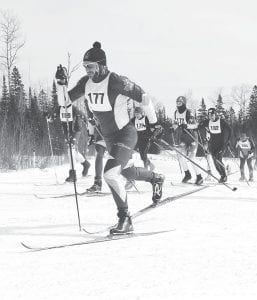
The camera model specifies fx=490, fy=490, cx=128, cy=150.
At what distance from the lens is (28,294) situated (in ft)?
9.68

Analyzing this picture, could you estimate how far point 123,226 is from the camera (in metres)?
4.86

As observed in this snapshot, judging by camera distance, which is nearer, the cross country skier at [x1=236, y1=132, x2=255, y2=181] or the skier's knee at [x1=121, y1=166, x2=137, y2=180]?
the skier's knee at [x1=121, y1=166, x2=137, y2=180]

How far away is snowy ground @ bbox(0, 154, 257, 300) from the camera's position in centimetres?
303

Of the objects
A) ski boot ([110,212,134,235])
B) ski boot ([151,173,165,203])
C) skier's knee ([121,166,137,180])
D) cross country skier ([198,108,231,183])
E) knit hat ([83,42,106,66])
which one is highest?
knit hat ([83,42,106,66])

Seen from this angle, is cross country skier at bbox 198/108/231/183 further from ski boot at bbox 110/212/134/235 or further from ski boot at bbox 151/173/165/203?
ski boot at bbox 110/212/134/235

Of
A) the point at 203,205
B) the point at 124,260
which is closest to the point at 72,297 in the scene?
the point at 124,260

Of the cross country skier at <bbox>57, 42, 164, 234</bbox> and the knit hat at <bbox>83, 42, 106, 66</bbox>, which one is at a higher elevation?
the knit hat at <bbox>83, 42, 106, 66</bbox>

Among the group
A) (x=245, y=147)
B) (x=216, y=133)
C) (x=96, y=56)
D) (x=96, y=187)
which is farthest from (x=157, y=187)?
(x=245, y=147)

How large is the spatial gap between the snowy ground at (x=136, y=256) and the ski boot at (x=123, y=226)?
235 millimetres

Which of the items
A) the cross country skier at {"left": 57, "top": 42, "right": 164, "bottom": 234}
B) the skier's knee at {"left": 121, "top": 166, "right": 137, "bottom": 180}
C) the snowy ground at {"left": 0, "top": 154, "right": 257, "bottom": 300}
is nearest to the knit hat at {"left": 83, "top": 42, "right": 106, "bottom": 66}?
the cross country skier at {"left": 57, "top": 42, "right": 164, "bottom": 234}

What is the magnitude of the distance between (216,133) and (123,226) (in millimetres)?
8097

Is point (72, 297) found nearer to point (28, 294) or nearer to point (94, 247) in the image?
point (28, 294)

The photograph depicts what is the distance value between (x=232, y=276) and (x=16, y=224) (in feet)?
9.76

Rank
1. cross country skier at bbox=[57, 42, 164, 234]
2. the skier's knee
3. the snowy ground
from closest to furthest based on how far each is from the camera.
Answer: the snowy ground
cross country skier at bbox=[57, 42, 164, 234]
the skier's knee
